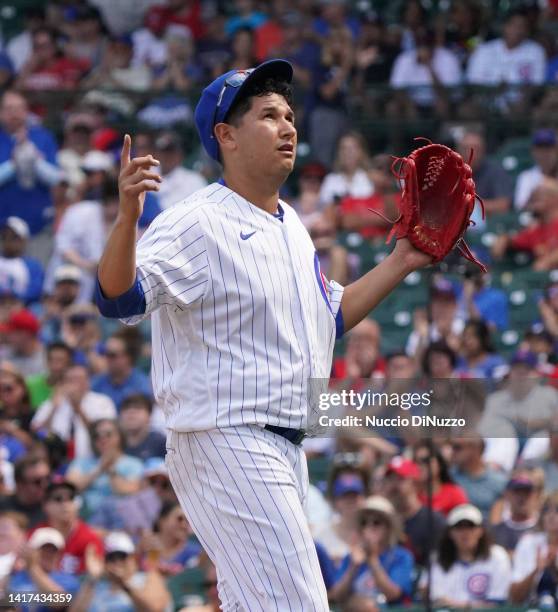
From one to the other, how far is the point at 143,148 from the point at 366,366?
2858mm

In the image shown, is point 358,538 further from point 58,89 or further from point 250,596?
point 58,89

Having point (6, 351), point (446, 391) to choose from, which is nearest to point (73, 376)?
point (6, 351)

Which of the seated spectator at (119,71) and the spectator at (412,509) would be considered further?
the seated spectator at (119,71)

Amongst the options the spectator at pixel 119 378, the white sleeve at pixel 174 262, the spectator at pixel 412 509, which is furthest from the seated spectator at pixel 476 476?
the white sleeve at pixel 174 262

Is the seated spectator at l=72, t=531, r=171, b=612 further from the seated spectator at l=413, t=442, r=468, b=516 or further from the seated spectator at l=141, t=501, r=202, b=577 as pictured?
the seated spectator at l=413, t=442, r=468, b=516

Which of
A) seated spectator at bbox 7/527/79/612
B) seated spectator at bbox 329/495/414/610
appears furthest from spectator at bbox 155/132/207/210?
seated spectator at bbox 329/495/414/610

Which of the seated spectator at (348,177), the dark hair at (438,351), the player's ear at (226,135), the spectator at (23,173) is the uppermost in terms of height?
the player's ear at (226,135)

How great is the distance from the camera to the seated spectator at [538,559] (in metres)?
5.83

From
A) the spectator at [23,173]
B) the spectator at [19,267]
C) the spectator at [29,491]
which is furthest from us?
the spectator at [23,173]

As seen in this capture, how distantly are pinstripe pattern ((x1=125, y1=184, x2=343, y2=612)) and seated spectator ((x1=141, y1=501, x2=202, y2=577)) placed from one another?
8.61ft

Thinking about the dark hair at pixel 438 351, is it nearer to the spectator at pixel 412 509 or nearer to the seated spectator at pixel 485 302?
the spectator at pixel 412 509

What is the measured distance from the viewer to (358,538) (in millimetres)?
6238

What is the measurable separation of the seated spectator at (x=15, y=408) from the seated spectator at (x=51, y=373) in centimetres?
19

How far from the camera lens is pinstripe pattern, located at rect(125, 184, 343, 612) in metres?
3.52
